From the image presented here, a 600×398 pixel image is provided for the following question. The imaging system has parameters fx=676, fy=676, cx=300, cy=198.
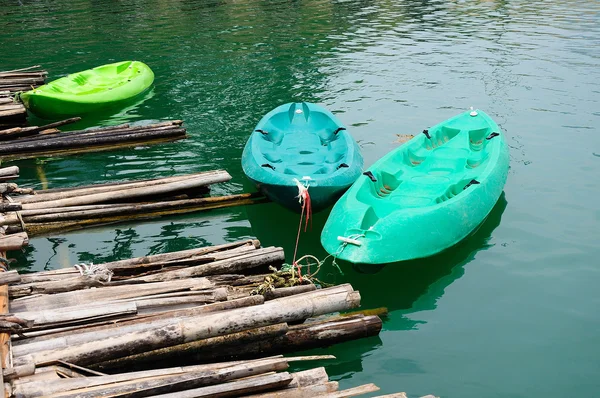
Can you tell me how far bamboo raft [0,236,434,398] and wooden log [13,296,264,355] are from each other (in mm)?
11

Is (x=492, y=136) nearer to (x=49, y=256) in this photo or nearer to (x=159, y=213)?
(x=159, y=213)

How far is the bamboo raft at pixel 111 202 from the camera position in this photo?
10648 millimetres

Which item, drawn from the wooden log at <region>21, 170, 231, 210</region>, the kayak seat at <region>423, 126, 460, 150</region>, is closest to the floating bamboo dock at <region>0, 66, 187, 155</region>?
the wooden log at <region>21, 170, 231, 210</region>

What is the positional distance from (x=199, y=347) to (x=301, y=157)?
627 centimetres

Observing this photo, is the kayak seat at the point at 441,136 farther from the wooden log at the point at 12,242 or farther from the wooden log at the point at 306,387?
the wooden log at the point at 12,242

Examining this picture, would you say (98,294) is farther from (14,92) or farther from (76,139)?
(14,92)

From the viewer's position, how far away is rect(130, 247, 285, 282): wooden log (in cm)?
848

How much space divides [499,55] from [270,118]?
1280 cm

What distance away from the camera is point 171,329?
272 inches

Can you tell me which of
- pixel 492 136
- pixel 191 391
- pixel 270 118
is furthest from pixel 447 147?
pixel 191 391

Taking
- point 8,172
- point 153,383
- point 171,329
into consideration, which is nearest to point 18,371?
point 153,383

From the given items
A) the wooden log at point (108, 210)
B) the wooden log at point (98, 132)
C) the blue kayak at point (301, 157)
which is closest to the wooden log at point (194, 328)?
the blue kayak at point (301, 157)

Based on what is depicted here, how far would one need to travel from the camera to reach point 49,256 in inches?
416

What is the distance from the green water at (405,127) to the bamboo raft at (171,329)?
981 millimetres
